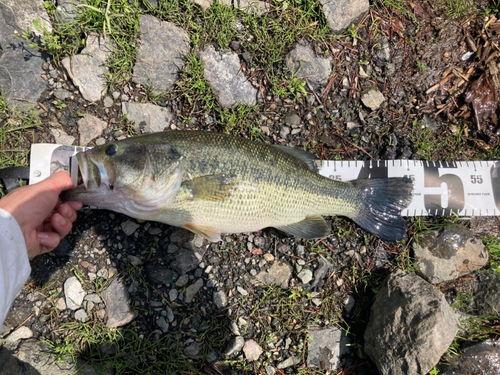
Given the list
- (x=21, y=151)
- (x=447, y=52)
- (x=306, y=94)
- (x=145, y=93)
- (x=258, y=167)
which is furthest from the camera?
(x=447, y=52)

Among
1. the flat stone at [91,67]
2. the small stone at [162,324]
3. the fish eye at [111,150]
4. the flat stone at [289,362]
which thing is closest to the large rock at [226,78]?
the flat stone at [91,67]

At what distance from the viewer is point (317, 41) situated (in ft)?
13.5

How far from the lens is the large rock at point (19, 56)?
358 centimetres

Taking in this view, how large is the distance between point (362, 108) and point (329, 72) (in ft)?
2.03

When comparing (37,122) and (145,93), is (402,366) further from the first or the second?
(37,122)

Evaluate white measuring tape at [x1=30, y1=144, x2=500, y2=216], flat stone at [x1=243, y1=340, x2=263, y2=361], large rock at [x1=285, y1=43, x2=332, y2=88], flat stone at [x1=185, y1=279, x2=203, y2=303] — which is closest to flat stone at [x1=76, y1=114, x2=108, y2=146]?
flat stone at [x1=185, y1=279, x2=203, y2=303]

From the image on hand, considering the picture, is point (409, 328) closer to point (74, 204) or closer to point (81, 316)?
point (81, 316)

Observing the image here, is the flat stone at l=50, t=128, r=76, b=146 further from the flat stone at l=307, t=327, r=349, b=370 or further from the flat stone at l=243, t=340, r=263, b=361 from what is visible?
the flat stone at l=307, t=327, r=349, b=370

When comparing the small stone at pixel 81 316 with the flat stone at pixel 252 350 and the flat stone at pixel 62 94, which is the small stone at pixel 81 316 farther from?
the flat stone at pixel 62 94

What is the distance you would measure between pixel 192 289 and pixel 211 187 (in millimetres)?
1316

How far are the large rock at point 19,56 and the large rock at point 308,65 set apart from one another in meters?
2.83

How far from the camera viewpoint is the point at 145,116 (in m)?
3.75

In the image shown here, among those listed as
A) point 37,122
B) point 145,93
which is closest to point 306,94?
point 145,93

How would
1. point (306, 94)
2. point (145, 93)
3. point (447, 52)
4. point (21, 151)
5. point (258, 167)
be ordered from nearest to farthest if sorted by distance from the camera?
point (258, 167), point (21, 151), point (145, 93), point (306, 94), point (447, 52)
